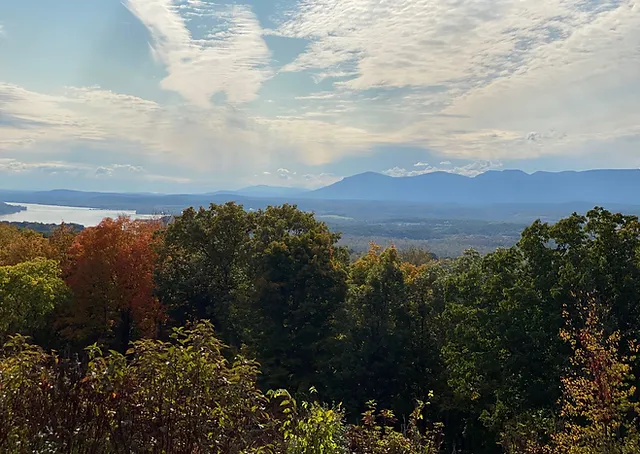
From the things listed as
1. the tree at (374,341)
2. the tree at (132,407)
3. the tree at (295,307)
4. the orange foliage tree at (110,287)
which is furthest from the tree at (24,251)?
the tree at (132,407)

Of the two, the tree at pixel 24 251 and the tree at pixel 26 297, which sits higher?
the tree at pixel 24 251

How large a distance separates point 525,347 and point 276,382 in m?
9.22

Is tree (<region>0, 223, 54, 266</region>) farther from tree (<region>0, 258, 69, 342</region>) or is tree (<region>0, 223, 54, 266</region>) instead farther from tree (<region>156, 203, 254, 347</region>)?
tree (<region>156, 203, 254, 347</region>)

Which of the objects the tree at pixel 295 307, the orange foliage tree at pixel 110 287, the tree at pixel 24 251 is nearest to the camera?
the tree at pixel 295 307

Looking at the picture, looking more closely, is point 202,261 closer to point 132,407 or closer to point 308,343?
point 308,343

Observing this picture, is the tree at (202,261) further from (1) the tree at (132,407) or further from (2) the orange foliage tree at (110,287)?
(1) the tree at (132,407)

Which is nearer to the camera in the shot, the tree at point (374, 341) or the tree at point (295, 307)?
the tree at point (374, 341)

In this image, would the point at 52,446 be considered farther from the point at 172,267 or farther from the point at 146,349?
the point at 172,267

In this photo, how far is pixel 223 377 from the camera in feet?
17.7

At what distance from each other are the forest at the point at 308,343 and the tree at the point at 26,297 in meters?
0.08

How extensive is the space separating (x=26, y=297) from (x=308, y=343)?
516 inches

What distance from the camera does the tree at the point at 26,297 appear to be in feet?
71.2

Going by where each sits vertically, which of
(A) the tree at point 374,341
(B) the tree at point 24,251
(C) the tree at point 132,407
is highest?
(C) the tree at point 132,407

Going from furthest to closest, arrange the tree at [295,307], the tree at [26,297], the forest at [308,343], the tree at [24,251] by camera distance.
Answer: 1. the tree at [24,251]
2. the tree at [26,297]
3. the tree at [295,307]
4. the forest at [308,343]
